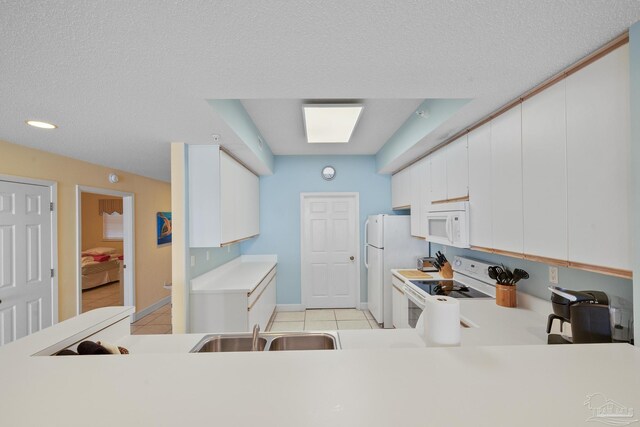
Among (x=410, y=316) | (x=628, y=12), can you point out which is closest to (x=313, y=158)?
(x=410, y=316)

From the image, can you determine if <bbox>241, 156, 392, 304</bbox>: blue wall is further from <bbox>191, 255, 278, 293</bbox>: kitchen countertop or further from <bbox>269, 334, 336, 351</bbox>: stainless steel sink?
<bbox>269, 334, 336, 351</bbox>: stainless steel sink

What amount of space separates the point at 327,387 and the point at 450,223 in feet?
6.62

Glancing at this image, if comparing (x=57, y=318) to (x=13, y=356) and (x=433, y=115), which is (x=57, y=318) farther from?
(x=433, y=115)

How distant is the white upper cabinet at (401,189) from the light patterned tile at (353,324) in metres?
1.79

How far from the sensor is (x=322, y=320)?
4.08 m

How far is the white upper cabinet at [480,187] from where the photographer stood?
2.04 metres

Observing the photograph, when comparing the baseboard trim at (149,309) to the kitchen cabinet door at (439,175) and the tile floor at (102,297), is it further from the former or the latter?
the kitchen cabinet door at (439,175)

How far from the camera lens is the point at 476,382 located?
868mm

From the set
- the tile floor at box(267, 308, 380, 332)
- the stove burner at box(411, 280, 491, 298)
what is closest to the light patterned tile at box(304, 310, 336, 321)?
the tile floor at box(267, 308, 380, 332)

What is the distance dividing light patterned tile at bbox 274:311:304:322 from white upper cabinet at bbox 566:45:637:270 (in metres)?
3.53

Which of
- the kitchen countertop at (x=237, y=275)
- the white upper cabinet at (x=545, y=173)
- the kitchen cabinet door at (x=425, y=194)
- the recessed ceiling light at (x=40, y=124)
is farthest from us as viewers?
the kitchen cabinet door at (x=425, y=194)

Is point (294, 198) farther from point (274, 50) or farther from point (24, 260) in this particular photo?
point (274, 50)

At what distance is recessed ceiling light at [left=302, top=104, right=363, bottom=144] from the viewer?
2.38 metres

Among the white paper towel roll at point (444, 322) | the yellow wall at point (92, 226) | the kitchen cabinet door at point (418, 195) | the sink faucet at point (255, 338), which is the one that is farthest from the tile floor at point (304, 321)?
the yellow wall at point (92, 226)
